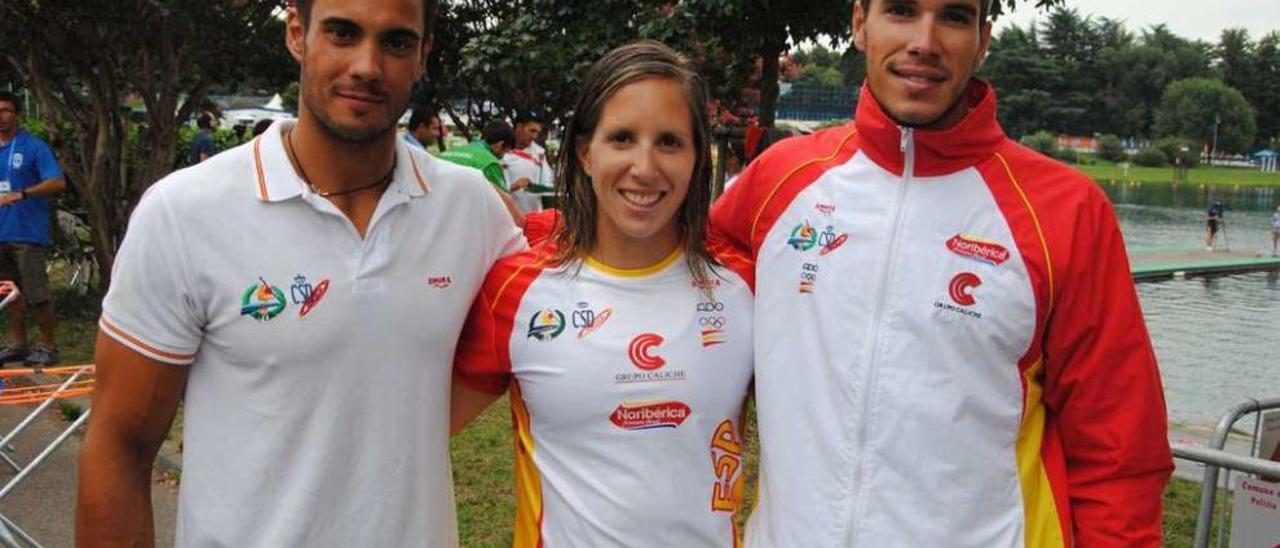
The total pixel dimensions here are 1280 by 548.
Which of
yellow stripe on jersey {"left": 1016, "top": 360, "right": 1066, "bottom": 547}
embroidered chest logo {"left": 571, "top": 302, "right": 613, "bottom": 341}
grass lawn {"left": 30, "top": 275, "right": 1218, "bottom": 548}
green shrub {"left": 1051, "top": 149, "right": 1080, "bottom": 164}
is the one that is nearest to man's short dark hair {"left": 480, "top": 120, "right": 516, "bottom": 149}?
grass lawn {"left": 30, "top": 275, "right": 1218, "bottom": 548}

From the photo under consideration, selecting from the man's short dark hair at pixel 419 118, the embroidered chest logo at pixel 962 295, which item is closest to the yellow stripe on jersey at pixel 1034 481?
the embroidered chest logo at pixel 962 295

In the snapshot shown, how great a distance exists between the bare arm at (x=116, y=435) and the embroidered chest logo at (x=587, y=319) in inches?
32.8

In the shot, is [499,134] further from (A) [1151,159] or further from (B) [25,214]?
(A) [1151,159]

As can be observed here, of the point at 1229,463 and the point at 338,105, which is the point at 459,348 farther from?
the point at 1229,463

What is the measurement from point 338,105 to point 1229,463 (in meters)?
2.84

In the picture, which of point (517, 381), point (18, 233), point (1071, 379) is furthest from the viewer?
point (18, 233)

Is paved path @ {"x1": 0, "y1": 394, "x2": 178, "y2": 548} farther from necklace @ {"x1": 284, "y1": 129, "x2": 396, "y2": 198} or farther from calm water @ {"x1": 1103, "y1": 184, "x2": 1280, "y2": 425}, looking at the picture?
calm water @ {"x1": 1103, "y1": 184, "x2": 1280, "y2": 425}

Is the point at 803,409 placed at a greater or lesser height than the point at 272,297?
lesser

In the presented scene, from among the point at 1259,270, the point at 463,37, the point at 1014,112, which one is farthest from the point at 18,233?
the point at 1014,112

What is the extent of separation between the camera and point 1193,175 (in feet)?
242

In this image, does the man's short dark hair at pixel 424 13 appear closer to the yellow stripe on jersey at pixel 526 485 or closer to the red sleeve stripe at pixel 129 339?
the red sleeve stripe at pixel 129 339

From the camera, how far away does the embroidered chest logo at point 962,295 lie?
7.36ft

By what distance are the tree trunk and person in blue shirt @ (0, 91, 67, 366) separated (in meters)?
6.12

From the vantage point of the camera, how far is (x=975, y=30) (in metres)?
2.32
